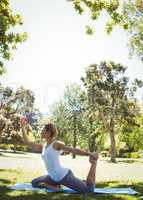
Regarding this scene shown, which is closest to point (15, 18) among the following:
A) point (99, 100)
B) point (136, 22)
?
point (136, 22)

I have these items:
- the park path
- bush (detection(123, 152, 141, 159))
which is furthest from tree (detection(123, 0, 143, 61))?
bush (detection(123, 152, 141, 159))

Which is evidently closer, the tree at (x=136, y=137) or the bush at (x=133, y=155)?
the bush at (x=133, y=155)

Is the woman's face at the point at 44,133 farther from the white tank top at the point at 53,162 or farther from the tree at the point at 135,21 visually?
the tree at the point at 135,21

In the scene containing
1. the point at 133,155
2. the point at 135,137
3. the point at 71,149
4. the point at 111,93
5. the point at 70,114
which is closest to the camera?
the point at 71,149

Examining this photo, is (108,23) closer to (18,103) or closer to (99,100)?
(99,100)

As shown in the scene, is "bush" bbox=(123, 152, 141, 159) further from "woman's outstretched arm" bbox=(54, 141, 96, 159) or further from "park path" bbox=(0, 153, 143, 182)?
"woman's outstretched arm" bbox=(54, 141, 96, 159)

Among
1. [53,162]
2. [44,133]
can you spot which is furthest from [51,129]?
[53,162]

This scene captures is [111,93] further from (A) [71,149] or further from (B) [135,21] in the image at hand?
(A) [71,149]

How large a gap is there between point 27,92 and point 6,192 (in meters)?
78.6

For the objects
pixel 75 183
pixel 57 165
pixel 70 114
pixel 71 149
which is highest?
pixel 70 114

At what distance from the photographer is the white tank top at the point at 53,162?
31.0ft

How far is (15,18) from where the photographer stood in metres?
18.3

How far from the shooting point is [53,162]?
31.2 feet

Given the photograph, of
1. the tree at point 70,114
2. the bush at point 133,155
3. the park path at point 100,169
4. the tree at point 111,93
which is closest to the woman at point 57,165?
the park path at point 100,169
